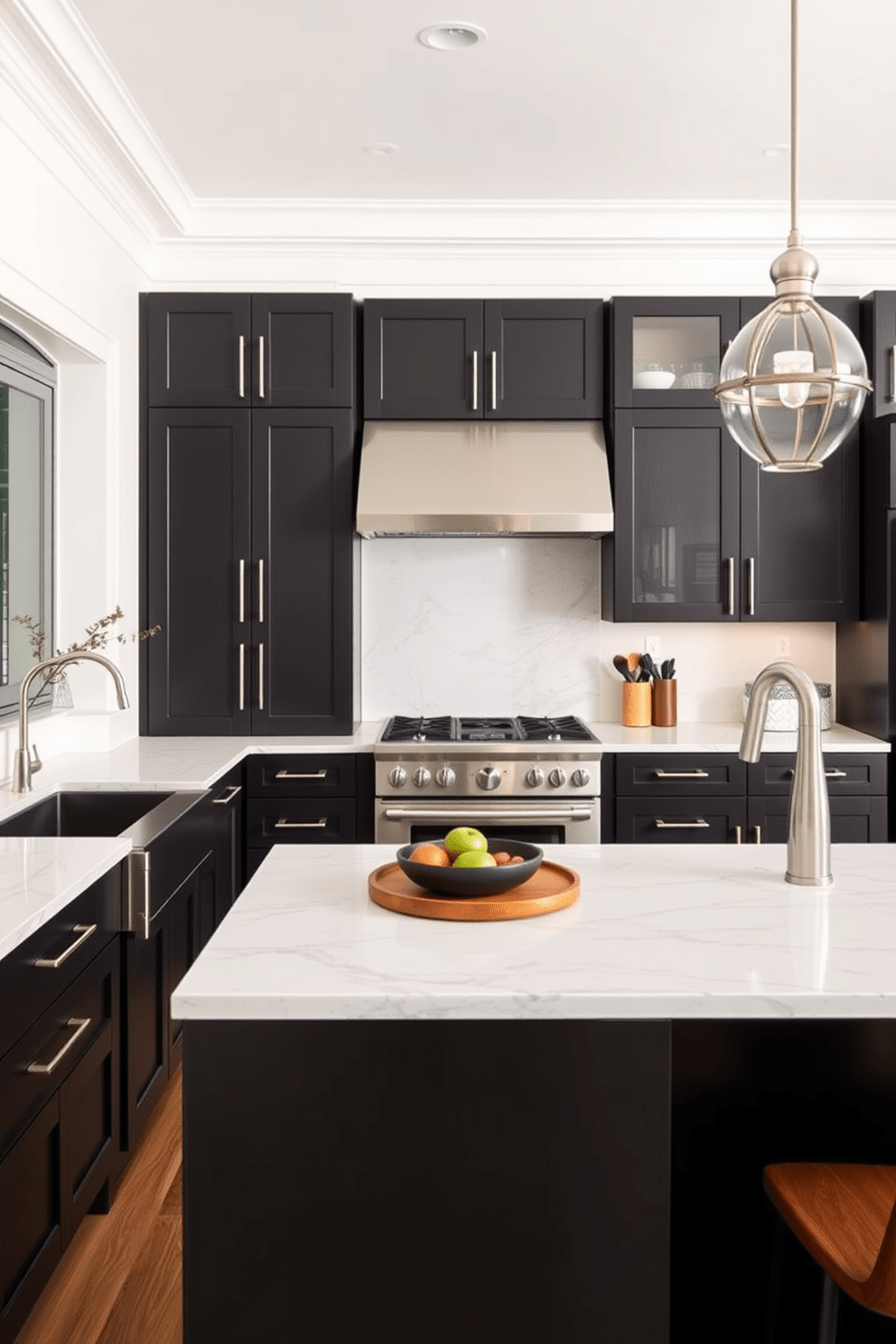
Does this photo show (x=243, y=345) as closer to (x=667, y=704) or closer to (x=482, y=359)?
(x=482, y=359)

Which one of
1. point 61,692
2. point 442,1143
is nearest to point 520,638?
point 61,692

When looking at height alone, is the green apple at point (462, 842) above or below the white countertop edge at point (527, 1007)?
above

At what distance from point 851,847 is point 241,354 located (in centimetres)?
287

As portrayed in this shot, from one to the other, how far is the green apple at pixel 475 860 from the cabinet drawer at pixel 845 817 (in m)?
2.43

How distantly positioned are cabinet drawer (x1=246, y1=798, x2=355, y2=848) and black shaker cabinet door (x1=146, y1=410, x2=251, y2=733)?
14.1 inches

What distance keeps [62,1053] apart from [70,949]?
7.5 inches

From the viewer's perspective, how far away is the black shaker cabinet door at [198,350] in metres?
4.29

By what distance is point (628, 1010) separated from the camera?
1536 mm

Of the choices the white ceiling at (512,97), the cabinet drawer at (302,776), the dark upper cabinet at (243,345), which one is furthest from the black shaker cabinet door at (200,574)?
the white ceiling at (512,97)

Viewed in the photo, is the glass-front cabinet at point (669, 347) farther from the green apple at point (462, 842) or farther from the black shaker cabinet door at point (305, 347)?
the green apple at point (462, 842)

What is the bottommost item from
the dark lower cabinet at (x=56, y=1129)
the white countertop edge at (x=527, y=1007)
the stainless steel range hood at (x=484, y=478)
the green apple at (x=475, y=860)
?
the dark lower cabinet at (x=56, y=1129)

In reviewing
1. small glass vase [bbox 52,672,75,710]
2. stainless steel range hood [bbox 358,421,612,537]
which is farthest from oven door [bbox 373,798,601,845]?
small glass vase [bbox 52,672,75,710]

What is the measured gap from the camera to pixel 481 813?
404 cm

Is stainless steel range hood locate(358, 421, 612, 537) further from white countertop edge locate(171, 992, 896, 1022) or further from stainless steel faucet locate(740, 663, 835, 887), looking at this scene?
white countertop edge locate(171, 992, 896, 1022)
